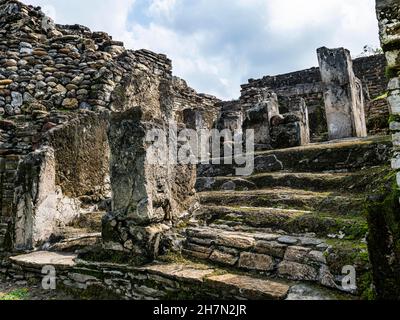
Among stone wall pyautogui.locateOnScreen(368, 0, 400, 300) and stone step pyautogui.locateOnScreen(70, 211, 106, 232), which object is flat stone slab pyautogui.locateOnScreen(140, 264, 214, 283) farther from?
stone step pyautogui.locateOnScreen(70, 211, 106, 232)

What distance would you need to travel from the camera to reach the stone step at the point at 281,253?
2.40m

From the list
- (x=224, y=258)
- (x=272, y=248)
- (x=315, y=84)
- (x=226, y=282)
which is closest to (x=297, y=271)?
(x=272, y=248)

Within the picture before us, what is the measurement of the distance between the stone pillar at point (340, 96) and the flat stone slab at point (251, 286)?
5.07 m

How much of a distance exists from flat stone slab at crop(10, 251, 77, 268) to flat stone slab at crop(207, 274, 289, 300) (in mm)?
1692

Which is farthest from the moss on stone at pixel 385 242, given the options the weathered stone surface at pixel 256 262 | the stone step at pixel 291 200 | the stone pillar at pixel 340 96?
the stone pillar at pixel 340 96

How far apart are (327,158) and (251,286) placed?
9.13ft

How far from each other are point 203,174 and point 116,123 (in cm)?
265

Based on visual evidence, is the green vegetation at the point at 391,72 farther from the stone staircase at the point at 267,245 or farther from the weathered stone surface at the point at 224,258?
the weathered stone surface at the point at 224,258

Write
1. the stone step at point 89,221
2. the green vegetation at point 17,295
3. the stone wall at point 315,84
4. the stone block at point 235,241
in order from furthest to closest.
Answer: the stone wall at point 315,84 → the stone step at point 89,221 → the green vegetation at point 17,295 → the stone block at point 235,241

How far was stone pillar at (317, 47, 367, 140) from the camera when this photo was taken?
6.69m

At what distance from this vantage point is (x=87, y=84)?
6215mm

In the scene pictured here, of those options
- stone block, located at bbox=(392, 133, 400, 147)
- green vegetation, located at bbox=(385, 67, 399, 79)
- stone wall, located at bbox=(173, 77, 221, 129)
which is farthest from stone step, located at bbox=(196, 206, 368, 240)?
stone wall, located at bbox=(173, 77, 221, 129)
